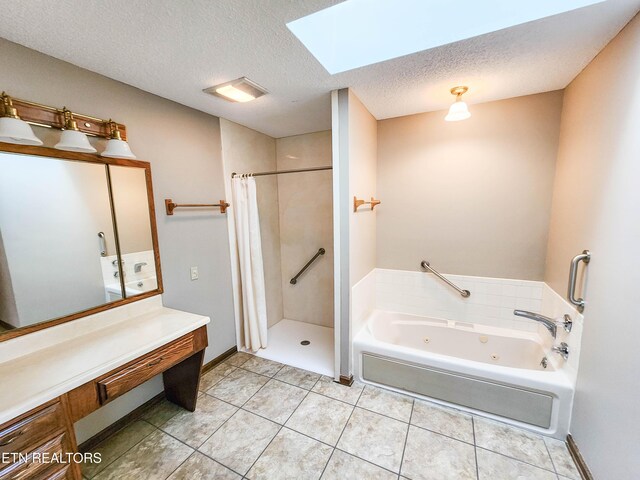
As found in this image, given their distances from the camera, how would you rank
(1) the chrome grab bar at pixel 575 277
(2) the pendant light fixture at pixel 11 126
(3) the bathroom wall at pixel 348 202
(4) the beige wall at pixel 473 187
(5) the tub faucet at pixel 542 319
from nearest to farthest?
(2) the pendant light fixture at pixel 11 126 → (1) the chrome grab bar at pixel 575 277 → (5) the tub faucet at pixel 542 319 → (3) the bathroom wall at pixel 348 202 → (4) the beige wall at pixel 473 187

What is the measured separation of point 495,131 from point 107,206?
3.05m

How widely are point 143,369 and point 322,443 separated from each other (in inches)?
47.0

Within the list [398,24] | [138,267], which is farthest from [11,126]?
[398,24]

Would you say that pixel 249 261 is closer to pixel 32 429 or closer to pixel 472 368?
pixel 32 429

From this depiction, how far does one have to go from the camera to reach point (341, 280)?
2.13 meters

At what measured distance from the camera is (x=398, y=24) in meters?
1.52

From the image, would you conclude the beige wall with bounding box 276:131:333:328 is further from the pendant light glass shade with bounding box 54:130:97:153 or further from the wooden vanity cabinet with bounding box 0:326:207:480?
the pendant light glass shade with bounding box 54:130:97:153

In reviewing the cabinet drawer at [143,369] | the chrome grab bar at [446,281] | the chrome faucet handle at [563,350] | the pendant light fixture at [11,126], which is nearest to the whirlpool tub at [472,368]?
the chrome faucet handle at [563,350]

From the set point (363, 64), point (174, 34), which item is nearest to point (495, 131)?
point (363, 64)

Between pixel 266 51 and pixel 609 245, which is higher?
pixel 266 51

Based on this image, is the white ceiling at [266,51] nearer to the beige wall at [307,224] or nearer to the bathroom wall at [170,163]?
the bathroom wall at [170,163]

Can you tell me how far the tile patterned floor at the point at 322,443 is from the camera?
1474 millimetres

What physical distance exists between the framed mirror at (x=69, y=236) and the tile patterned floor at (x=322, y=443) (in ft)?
3.18

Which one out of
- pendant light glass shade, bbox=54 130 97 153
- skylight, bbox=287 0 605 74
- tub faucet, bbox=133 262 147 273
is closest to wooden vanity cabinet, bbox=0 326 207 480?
tub faucet, bbox=133 262 147 273
